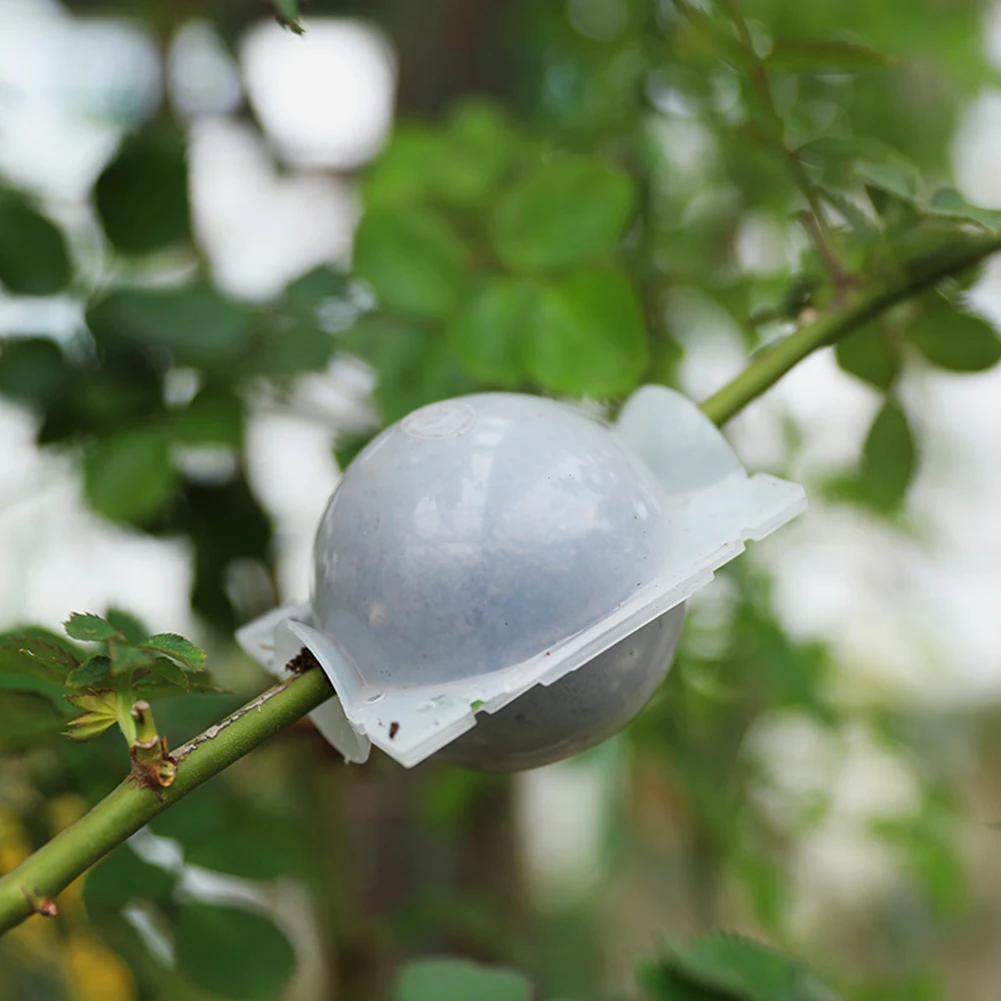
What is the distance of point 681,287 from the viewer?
0.70m

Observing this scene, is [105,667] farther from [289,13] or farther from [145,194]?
[145,194]

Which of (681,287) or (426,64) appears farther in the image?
(426,64)

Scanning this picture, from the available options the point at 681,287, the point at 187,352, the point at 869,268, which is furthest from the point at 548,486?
the point at 681,287

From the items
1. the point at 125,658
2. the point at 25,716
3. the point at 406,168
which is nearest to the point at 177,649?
the point at 125,658

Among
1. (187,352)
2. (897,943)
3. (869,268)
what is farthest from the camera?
(897,943)

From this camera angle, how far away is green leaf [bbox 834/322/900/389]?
44 cm

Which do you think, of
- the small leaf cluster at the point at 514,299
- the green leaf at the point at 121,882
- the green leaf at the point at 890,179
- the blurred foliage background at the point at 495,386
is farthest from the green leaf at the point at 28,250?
the green leaf at the point at 890,179

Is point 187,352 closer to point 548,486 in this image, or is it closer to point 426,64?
point 548,486

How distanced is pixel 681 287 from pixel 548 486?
1.52 ft

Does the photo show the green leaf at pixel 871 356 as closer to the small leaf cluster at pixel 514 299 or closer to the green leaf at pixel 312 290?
the small leaf cluster at pixel 514 299

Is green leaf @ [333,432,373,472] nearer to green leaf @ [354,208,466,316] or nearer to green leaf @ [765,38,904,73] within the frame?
green leaf @ [354,208,466,316]

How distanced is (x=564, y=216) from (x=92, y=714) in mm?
308

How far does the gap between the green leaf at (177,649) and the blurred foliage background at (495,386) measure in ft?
0.36

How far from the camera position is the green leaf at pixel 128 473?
494 mm
